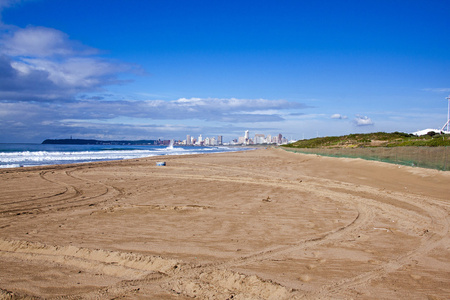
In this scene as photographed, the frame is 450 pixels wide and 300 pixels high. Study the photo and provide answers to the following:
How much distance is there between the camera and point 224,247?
5230 millimetres

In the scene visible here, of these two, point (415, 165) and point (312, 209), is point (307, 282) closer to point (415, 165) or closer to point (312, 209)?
point (312, 209)

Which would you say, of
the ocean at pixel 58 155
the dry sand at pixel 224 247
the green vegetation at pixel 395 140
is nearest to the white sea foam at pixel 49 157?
the ocean at pixel 58 155

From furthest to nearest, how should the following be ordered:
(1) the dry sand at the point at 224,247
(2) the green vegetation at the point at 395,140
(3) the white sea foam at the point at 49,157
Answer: (3) the white sea foam at the point at 49,157 < (2) the green vegetation at the point at 395,140 < (1) the dry sand at the point at 224,247

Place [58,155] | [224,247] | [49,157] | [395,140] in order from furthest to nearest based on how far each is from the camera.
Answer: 1. [58,155]
2. [395,140]
3. [49,157]
4. [224,247]

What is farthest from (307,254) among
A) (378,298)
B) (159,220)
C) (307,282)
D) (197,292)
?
(159,220)

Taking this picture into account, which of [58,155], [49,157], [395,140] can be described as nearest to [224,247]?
[49,157]

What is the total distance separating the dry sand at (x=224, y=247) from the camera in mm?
3795

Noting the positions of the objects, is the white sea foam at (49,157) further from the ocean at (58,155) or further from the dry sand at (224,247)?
the dry sand at (224,247)

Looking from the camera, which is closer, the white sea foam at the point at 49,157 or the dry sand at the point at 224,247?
the dry sand at the point at 224,247

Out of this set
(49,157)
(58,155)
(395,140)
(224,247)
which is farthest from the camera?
(58,155)

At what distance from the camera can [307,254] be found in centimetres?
492

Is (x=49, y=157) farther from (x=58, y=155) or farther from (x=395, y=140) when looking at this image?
(x=395, y=140)

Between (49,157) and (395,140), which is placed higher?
(395,140)

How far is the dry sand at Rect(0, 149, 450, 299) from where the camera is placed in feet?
12.5
